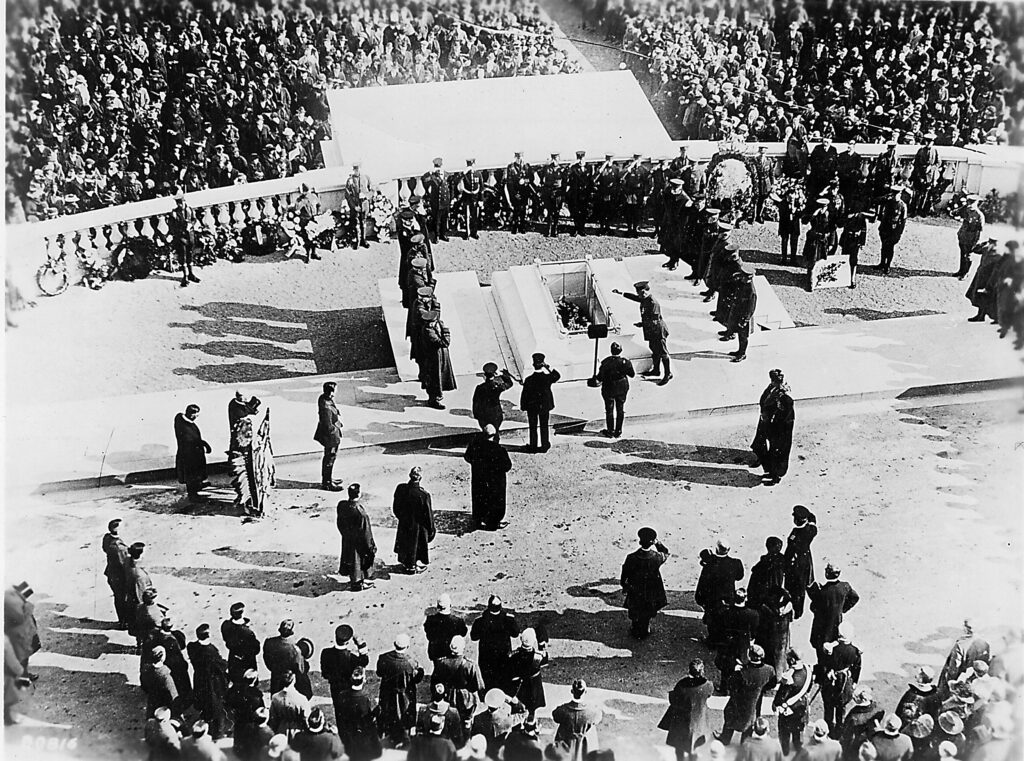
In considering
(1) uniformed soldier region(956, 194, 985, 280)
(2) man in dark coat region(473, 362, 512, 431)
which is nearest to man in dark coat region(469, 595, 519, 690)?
(2) man in dark coat region(473, 362, 512, 431)

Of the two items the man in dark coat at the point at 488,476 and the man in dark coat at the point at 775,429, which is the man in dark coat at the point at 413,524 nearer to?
the man in dark coat at the point at 488,476

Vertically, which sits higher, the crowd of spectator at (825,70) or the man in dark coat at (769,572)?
the crowd of spectator at (825,70)

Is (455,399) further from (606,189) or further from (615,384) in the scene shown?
(606,189)

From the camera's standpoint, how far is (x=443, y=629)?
1320 centimetres

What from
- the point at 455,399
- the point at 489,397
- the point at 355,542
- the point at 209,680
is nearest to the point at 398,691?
the point at 209,680

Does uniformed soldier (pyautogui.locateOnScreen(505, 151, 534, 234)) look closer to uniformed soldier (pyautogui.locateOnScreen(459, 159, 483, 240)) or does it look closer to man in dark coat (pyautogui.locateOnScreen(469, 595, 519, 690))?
uniformed soldier (pyautogui.locateOnScreen(459, 159, 483, 240))

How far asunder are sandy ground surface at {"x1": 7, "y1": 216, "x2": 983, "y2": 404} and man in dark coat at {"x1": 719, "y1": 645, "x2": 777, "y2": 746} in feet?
26.9

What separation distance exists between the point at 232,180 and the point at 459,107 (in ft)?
14.2

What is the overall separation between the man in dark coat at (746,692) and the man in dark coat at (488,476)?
3889 mm

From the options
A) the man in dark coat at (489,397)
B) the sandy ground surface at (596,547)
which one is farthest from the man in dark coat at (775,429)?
the man in dark coat at (489,397)

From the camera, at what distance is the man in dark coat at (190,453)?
15.9 metres

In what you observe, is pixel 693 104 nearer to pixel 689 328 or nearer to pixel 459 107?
pixel 459 107

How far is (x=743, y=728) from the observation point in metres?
12.6

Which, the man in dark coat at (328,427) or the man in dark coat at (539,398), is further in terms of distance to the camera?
the man in dark coat at (539,398)
